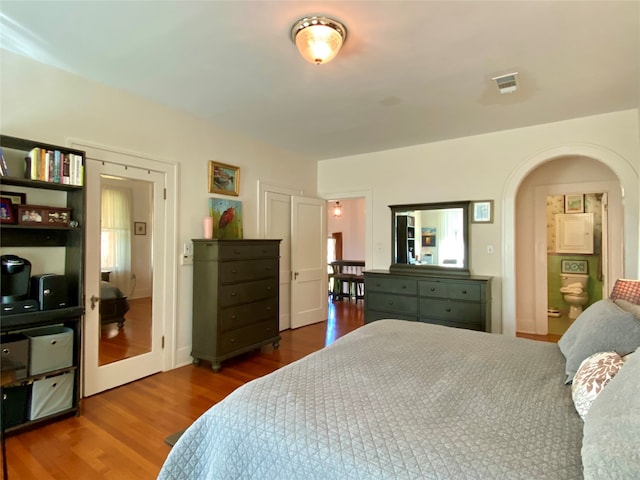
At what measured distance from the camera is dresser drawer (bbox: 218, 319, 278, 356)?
3412mm

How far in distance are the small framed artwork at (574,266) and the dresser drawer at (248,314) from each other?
513 cm

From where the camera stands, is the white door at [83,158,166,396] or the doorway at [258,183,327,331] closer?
the white door at [83,158,166,396]

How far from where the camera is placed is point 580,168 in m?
4.41

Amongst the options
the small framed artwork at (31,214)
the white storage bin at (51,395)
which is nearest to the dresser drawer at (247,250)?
the small framed artwork at (31,214)

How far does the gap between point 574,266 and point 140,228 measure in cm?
664

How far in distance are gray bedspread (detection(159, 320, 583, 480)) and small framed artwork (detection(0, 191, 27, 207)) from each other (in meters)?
2.19

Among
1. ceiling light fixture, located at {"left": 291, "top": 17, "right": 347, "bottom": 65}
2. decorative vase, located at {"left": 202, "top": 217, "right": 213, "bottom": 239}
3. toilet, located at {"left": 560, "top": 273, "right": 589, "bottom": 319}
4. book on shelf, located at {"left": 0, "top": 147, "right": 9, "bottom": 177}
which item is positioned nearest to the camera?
ceiling light fixture, located at {"left": 291, "top": 17, "right": 347, "bottom": 65}

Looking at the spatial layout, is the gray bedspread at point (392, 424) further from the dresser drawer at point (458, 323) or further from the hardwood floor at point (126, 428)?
the dresser drawer at point (458, 323)

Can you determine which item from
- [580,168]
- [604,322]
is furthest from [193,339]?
[580,168]

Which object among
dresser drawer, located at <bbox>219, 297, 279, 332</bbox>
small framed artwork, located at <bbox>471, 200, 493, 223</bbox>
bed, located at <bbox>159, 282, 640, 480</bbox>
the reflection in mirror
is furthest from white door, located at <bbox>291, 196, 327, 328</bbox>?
bed, located at <bbox>159, 282, 640, 480</bbox>

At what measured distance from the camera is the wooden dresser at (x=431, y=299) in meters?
3.82

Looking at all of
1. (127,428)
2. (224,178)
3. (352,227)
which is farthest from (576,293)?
(127,428)

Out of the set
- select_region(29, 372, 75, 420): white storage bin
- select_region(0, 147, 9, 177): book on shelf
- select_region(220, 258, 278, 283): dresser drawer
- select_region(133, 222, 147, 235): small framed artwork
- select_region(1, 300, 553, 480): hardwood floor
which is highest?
select_region(0, 147, 9, 177): book on shelf

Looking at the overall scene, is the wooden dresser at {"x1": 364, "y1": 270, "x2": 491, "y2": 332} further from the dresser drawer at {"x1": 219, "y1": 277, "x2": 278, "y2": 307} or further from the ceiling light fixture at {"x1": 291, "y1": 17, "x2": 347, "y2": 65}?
the ceiling light fixture at {"x1": 291, "y1": 17, "x2": 347, "y2": 65}
